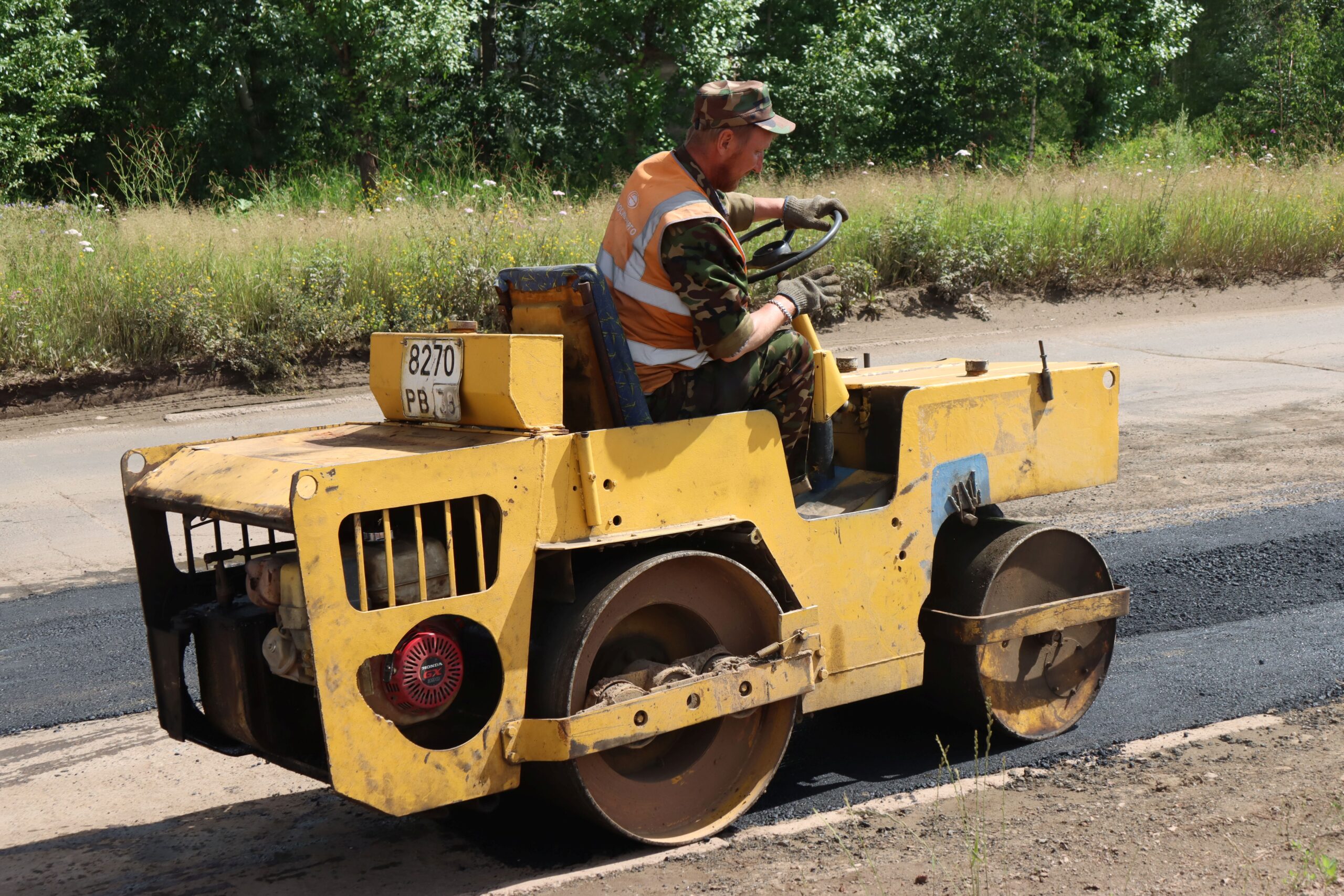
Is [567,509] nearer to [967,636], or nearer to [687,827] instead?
[687,827]

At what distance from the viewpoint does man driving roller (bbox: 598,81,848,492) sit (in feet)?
12.4

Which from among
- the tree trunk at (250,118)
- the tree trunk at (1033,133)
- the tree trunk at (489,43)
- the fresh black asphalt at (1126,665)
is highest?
the tree trunk at (489,43)

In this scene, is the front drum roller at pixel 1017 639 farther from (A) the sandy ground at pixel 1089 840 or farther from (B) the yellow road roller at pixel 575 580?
(A) the sandy ground at pixel 1089 840

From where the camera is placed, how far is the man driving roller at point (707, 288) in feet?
12.4

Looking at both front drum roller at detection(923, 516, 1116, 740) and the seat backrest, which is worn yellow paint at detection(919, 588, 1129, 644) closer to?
front drum roller at detection(923, 516, 1116, 740)

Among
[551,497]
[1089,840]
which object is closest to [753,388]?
[551,497]

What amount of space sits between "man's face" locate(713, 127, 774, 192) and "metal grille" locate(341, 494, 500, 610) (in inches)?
51.9

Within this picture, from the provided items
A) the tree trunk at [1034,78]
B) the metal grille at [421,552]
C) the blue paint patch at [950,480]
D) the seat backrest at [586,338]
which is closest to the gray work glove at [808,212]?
the blue paint patch at [950,480]

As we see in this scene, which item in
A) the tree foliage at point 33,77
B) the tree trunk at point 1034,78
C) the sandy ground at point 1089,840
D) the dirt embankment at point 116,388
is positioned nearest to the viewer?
the sandy ground at point 1089,840

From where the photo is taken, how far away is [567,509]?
3533mm

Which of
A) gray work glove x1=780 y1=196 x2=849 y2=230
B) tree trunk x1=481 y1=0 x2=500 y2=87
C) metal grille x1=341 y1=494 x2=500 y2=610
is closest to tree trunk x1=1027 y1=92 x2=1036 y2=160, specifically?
tree trunk x1=481 y1=0 x2=500 y2=87

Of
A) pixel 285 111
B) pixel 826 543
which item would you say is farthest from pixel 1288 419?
pixel 285 111

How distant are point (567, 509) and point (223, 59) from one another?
1965 cm

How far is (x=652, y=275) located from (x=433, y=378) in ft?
2.30
